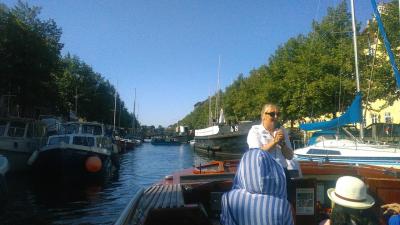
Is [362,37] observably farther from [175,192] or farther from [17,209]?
[175,192]

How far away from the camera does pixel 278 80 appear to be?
138ft

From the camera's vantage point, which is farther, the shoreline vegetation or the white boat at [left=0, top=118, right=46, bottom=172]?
the shoreline vegetation

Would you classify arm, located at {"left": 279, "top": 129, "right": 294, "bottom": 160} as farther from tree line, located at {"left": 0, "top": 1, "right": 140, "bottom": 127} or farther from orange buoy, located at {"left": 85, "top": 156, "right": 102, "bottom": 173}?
tree line, located at {"left": 0, "top": 1, "right": 140, "bottom": 127}

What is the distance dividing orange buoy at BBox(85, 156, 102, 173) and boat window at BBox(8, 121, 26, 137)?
267 inches

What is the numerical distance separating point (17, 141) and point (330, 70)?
943 inches

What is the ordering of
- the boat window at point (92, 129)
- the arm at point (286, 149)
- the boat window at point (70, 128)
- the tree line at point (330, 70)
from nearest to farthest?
the arm at point (286, 149) → the tree line at point (330, 70) → the boat window at point (70, 128) → the boat window at point (92, 129)

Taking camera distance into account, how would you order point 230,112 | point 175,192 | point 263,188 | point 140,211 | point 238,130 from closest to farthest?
point 263,188
point 140,211
point 175,192
point 238,130
point 230,112

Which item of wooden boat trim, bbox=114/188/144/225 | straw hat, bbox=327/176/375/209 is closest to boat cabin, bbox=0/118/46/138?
wooden boat trim, bbox=114/188/144/225

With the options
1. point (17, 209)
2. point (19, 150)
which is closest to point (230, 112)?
point (19, 150)

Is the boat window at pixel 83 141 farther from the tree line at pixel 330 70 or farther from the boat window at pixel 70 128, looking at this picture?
the tree line at pixel 330 70

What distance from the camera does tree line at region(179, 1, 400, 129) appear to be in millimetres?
27578

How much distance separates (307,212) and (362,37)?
1171 inches

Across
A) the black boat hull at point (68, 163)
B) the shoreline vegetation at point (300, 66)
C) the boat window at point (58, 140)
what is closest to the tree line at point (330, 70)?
the shoreline vegetation at point (300, 66)

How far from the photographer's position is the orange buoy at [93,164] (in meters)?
22.5
